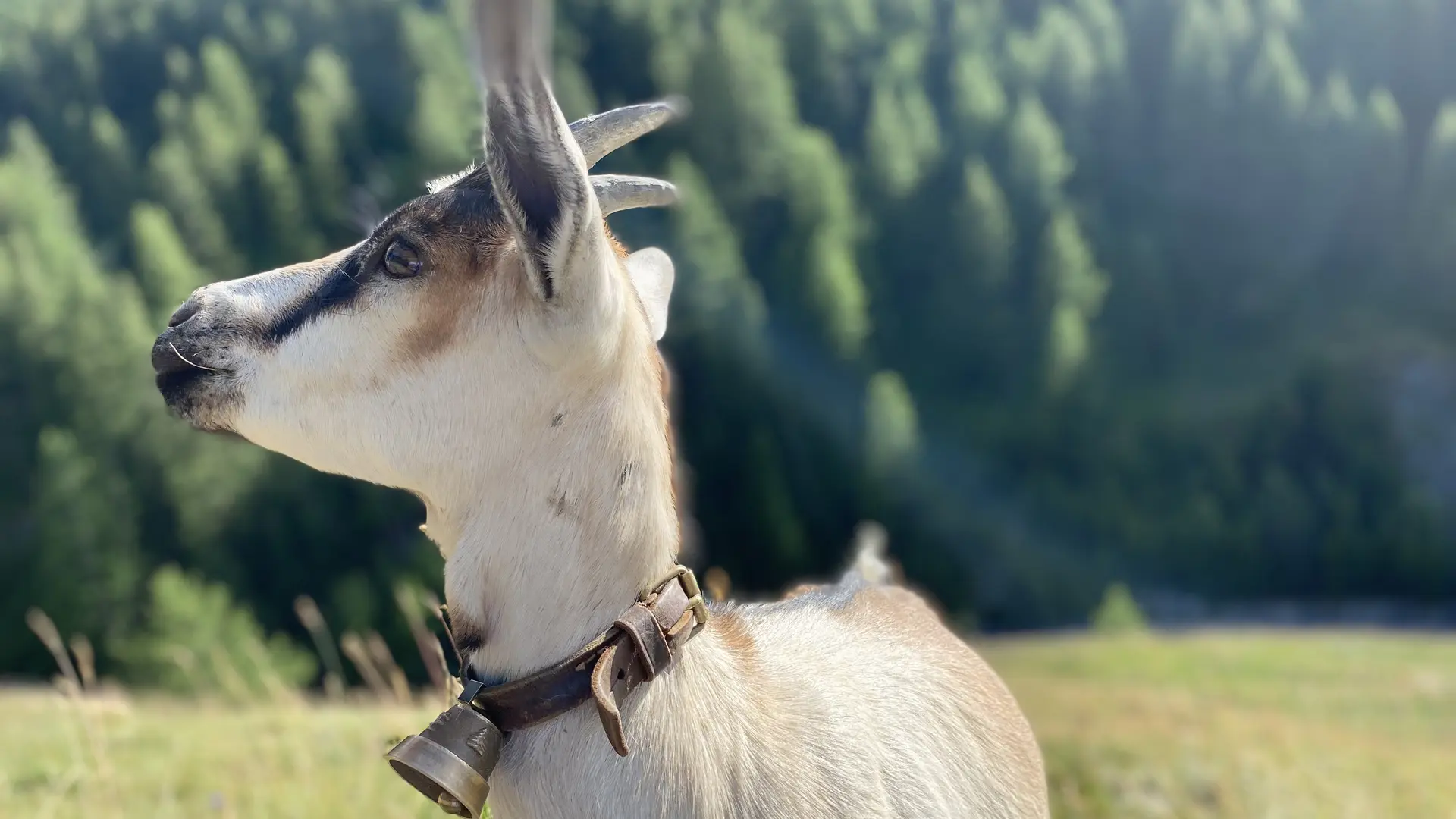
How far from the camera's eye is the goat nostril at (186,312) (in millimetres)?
2148

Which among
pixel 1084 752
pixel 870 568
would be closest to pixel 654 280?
pixel 870 568

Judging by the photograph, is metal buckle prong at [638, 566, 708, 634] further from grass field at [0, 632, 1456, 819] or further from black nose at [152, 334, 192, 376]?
grass field at [0, 632, 1456, 819]

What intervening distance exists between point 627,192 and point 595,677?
0.97 m

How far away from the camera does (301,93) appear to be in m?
31.3

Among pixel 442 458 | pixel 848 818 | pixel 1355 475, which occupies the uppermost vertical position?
pixel 442 458

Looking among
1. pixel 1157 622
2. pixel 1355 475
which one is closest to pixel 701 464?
pixel 1157 622

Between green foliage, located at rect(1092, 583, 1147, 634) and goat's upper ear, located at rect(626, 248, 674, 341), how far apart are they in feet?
79.9

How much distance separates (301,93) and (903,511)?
18.7 metres

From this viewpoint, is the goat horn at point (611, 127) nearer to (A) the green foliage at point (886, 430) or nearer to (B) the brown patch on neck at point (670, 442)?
(B) the brown patch on neck at point (670, 442)

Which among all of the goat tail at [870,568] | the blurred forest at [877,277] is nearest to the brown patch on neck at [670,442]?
the goat tail at [870,568]

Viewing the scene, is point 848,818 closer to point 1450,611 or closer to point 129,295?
point 129,295

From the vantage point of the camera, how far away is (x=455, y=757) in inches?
76.2

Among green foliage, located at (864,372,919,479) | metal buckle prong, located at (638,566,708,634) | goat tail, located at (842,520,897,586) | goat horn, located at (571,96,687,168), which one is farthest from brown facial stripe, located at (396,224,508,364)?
green foliage, located at (864,372,919,479)

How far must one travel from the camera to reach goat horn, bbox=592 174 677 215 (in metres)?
2.36
